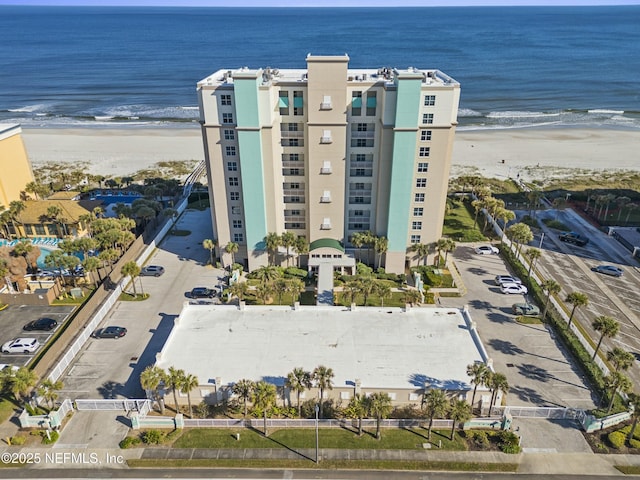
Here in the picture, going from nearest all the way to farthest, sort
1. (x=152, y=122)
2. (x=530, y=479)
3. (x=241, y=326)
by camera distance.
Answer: (x=530, y=479) → (x=241, y=326) → (x=152, y=122)

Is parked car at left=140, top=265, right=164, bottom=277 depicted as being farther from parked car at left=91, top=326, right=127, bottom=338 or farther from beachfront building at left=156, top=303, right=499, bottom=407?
beachfront building at left=156, top=303, right=499, bottom=407

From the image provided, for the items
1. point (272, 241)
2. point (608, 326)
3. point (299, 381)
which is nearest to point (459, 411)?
point (299, 381)

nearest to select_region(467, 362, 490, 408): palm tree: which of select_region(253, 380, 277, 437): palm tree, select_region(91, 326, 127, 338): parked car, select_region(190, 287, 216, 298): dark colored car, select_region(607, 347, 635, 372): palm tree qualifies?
select_region(607, 347, 635, 372): palm tree

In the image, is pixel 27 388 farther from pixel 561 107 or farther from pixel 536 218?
pixel 561 107

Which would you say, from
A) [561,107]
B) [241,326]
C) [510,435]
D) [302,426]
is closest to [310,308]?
[241,326]

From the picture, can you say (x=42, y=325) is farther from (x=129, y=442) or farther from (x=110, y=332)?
(x=129, y=442)

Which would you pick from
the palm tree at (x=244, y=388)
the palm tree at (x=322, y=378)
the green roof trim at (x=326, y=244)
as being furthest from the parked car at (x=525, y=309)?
the palm tree at (x=244, y=388)
